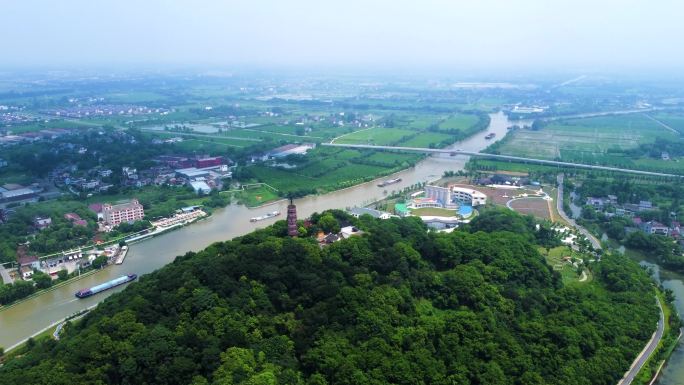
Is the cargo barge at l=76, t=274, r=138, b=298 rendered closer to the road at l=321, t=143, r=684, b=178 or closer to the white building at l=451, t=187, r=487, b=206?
the white building at l=451, t=187, r=487, b=206

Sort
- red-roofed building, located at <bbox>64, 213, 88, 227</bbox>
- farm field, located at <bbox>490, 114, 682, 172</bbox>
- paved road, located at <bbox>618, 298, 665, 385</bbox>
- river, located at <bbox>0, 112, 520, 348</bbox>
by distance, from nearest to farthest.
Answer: paved road, located at <bbox>618, 298, 665, 385</bbox>, river, located at <bbox>0, 112, 520, 348</bbox>, red-roofed building, located at <bbox>64, 213, 88, 227</bbox>, farm field, located at <bbox>490, 114, 682, 172</bbox>

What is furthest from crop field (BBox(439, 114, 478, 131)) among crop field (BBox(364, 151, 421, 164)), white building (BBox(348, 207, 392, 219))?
white building (BBox(348, 207, 392, 219))

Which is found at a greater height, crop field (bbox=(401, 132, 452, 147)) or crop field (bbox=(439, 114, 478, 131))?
crop field (bbox=(439, 114, 478, 131))

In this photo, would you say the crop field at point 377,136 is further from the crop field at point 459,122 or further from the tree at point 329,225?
the tree at point 329,225

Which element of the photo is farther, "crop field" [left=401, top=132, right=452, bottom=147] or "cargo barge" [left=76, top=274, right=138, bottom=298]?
"crop field" [left=401, top=132, right=452, bottom=147]

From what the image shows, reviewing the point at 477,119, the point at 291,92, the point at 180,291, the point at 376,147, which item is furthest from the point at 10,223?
the point at 291,92

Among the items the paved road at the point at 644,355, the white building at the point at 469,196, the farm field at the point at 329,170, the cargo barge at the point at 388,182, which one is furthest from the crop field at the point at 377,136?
the paved road at the point at 644,355

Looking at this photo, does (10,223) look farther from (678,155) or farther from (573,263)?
(678,155)
